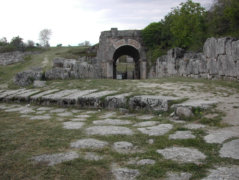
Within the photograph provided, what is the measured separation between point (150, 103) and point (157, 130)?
1297mm

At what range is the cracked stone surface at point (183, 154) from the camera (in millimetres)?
2059

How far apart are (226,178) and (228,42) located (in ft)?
22.5

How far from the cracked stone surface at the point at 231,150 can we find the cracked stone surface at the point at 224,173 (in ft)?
0.77

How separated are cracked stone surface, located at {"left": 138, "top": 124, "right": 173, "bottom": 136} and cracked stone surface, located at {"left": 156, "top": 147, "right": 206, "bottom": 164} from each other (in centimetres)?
53

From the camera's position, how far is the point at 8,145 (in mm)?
2537

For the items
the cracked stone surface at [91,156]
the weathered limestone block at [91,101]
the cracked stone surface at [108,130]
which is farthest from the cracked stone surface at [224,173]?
the weathered limestone block at [91,101]

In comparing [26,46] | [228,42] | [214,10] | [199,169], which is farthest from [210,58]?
[26,46]

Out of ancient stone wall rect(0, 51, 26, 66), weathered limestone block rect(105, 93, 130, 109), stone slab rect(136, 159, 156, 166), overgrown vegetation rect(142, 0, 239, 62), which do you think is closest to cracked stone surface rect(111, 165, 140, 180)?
stone slab rect(136, 159, 156, 166)

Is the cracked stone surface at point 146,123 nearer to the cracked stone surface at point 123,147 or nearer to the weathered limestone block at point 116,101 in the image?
the cracked stone surface at point 123,147

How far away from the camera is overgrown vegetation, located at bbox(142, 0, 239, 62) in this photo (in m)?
11.0

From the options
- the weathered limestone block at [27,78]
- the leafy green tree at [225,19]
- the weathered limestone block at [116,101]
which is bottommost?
the weathered limestone block at [116,101]

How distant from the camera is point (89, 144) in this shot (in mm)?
2549

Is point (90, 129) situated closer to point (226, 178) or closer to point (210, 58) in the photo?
point (226, 178)

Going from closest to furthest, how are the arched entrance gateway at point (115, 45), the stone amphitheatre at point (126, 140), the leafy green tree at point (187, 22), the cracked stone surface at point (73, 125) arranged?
the stone amphitheatre at point (126, 140) < the cracked stone surface at point (73, 125) < the leafy green tree at point (187, 22) < the arched entrance gateway at point (115, 45)
